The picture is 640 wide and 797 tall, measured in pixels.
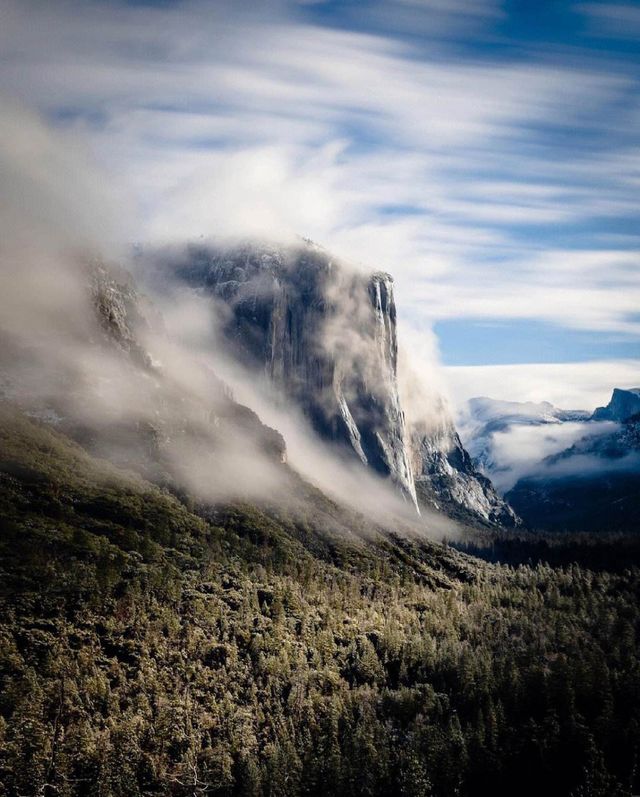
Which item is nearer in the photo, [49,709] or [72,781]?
[72,781]

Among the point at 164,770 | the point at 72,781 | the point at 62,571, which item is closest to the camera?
the point at 72,781

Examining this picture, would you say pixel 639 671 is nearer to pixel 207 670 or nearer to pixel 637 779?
pixel 637 779

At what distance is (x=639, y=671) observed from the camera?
175 meters

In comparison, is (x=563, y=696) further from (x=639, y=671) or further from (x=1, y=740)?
(x=1, y=740)

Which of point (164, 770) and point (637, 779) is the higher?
point (164, 770)

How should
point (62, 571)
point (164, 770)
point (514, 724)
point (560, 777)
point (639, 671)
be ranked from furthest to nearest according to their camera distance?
point (62, 571) < point (639, 671) < point (514, 724) < point (560, 777) < point (164, 770)

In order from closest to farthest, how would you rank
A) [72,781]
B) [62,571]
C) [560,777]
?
[72,781] < [560,777] < [62,571]

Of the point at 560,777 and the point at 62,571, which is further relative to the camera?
the point at 62,571

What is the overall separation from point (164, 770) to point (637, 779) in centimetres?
10709

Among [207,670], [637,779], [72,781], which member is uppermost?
[207,670]

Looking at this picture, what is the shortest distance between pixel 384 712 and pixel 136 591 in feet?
291

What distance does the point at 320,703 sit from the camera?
170 metres

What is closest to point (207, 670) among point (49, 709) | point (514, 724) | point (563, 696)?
point (49, 709)

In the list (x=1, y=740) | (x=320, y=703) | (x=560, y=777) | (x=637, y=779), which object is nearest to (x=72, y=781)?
(x=1, y=740)
